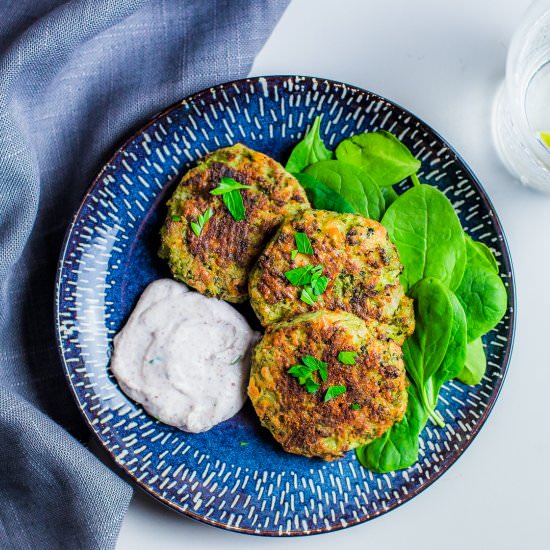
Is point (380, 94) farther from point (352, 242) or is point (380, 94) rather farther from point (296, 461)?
point (296, 461)

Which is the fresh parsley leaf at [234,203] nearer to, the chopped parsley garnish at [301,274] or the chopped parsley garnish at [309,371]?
the chopped parsley garnish at [301,274]

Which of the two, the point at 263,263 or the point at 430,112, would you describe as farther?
the point at 430,112

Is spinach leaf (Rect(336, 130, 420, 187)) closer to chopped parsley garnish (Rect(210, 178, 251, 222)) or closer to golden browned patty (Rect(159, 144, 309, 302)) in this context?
golden browned patty (Rect(159, 144, 309, 302))

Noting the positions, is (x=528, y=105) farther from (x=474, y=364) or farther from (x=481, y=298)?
(x=474, y=364)

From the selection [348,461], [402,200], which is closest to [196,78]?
[402,200]

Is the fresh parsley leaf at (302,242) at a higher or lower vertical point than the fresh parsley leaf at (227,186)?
higher

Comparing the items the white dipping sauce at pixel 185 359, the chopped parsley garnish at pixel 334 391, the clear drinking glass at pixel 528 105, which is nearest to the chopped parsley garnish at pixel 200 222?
the white dipping sauce at pixel 185 359
